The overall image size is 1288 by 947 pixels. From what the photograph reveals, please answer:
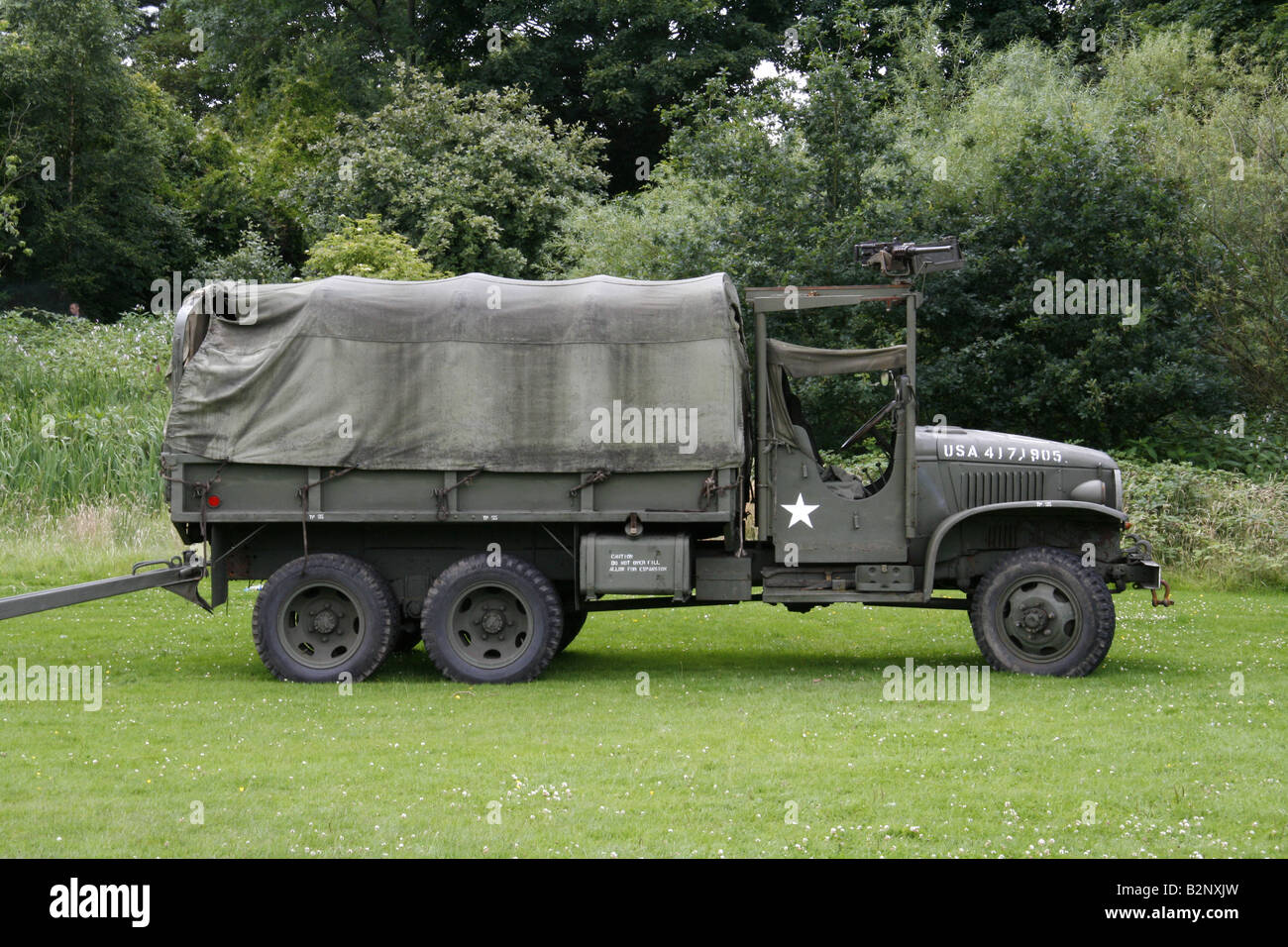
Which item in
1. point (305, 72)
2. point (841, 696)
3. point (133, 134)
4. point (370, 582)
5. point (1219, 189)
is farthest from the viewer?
point (305, 72)

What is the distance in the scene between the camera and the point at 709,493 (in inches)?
439

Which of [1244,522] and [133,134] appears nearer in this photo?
[1244,522]

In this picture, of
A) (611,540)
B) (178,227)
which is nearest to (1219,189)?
(611,540)

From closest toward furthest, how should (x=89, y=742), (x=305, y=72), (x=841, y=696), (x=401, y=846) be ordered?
(x=401, y=846), (x=89, y=742), (x=841, y=696), (x=305, y=72)

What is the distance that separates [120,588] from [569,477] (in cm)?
379

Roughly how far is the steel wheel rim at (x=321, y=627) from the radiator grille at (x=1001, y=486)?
514 centimetres

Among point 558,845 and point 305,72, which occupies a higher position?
→ point 305,72

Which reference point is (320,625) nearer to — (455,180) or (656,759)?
(656,759)

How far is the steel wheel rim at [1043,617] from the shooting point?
11.3 meters

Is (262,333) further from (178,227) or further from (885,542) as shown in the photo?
(178,227)

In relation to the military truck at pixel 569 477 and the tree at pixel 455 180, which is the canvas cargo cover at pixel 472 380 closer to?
the military truck at pixel 569 477

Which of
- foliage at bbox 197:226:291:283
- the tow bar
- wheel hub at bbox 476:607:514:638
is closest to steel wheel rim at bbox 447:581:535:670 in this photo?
wheel hub at bbox 476:607:514:638

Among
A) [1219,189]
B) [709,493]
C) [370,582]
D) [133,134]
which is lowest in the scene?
[370,582]

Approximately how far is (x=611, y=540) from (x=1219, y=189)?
16.7m
